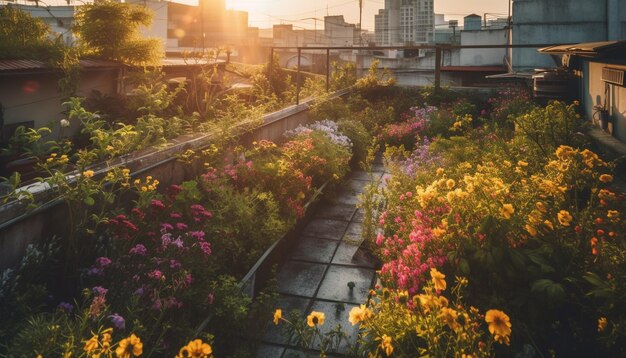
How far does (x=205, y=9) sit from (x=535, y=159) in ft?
201

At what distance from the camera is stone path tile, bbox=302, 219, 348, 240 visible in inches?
235

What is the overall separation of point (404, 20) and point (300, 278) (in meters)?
152

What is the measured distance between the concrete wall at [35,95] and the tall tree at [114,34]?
0.69 metres

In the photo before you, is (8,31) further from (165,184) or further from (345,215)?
(345,215)

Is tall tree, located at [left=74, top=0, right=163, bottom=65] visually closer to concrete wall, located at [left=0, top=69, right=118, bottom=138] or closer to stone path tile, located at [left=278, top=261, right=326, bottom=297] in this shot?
concrete wall, located at [left=0, top=69, right=118, bottom=138]

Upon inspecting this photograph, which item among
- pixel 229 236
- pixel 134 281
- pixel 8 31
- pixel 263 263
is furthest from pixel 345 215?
pixel 8 31

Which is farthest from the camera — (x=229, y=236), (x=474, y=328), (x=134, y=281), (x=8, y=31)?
(x=8, y=31)

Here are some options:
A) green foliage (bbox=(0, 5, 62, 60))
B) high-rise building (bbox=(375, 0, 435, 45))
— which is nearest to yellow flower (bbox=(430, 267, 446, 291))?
green foliage (bbox=(0, 5, 62, 60))

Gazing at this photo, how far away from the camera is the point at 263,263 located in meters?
4.64

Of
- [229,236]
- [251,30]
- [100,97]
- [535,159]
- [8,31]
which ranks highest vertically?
[251,30]

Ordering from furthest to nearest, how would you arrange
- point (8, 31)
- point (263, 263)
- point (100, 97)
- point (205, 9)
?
point (205, 9) < point (100, 97) < point (8, 31) < point (263, 263)

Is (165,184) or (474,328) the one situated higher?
(165,184)

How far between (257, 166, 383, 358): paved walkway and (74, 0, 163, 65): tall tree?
18.3ft

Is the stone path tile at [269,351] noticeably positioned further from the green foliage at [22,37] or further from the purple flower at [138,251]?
the green foliage at [22,37]
